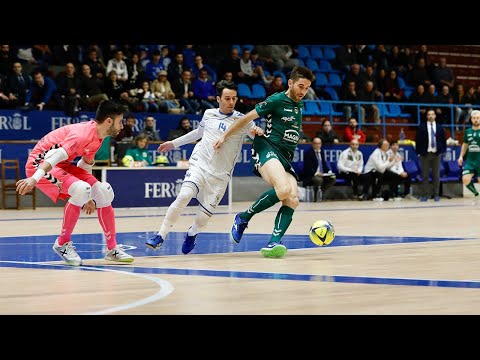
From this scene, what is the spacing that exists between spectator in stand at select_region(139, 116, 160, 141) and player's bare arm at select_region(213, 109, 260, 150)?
11.9m

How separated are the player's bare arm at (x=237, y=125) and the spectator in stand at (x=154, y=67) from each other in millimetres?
14060

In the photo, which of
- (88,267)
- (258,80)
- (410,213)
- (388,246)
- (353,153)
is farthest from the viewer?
(258,80)

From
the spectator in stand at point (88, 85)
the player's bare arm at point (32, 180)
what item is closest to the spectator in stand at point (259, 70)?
the spectator in stand at point (88, 85)

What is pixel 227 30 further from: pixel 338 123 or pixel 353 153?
pixel 338 123

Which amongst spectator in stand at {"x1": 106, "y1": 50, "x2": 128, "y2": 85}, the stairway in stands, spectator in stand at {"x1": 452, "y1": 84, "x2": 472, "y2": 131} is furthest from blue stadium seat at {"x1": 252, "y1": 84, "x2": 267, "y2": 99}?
the stairway in stands

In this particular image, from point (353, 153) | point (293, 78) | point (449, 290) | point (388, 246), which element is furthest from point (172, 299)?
point (353, 153)

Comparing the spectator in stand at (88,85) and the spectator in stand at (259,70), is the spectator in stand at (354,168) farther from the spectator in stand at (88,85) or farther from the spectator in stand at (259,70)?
the spectator in stand at (88,85)

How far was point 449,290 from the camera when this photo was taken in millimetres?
7141

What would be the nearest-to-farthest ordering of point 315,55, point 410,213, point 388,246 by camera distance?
point 388,246
point 410,213
point 315,55

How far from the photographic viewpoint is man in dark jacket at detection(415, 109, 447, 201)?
986 inches

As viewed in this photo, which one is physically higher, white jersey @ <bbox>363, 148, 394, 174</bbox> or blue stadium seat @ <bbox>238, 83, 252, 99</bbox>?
blue stadium seat @ <bbox>238, 83, 252, 99</bbox>

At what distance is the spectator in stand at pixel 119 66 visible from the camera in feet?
75.5

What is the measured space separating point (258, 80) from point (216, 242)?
15.2m

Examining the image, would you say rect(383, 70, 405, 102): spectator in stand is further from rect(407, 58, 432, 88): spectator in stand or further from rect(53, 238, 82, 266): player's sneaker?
rect(53, 238, 82, 266): player's sneaker
